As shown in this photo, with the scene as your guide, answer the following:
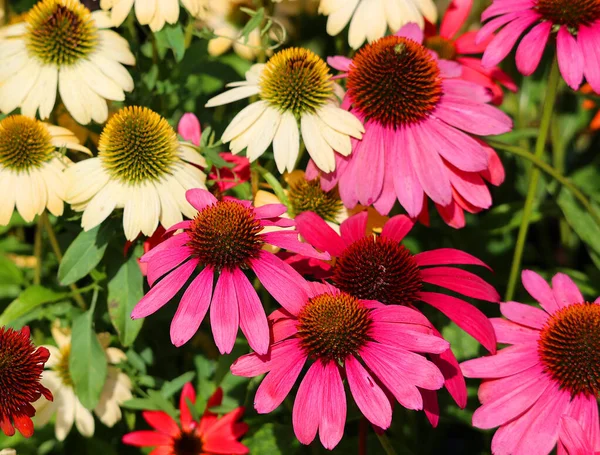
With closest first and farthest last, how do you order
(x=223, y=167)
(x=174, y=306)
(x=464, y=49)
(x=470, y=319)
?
(x=470, y=319)
(x=223, y=167)
(x=174, y=306)
(x=464, y=49)

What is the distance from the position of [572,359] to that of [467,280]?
0.18m

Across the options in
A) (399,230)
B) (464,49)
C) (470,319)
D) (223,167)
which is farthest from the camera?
(464,49)

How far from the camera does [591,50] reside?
1.15 metres

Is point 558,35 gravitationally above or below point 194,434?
above

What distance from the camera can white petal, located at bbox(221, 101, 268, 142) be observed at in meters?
1.12

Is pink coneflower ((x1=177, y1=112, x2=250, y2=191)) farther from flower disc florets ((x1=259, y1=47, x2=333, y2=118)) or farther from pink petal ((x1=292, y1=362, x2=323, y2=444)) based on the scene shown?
pink petal ((x1=292, y1=362, x2=323, y2=444))

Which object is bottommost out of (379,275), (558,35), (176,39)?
(379,275)

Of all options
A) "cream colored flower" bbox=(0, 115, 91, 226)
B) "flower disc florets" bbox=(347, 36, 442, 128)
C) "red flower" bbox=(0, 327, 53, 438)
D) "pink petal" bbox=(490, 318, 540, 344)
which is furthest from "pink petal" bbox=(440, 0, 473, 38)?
"red flower" bbox=(0, 327, 53, 438)

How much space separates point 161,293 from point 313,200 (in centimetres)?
37

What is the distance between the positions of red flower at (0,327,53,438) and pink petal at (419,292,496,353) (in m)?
0.53

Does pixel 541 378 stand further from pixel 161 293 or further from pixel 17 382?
pixel 17 382

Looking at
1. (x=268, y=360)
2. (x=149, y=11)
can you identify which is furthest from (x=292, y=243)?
(x=149, y=11)

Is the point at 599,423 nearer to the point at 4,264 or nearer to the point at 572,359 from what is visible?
the point at 572,359

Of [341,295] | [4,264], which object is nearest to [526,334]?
[341,295]
